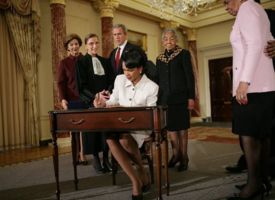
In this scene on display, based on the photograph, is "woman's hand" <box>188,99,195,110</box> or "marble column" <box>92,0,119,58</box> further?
"marble column" <box>92,0,119,58</box>

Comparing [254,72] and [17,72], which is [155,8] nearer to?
[17,72]

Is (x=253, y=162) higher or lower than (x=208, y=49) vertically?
lower

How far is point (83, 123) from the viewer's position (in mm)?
2215

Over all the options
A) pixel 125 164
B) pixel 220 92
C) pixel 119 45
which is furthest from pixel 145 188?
pixel 220 92

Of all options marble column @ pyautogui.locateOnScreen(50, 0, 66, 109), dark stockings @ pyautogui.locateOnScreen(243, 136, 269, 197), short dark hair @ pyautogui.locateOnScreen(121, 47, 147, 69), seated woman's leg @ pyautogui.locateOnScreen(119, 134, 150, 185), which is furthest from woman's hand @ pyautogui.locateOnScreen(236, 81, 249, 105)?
marble column @ pyautogui.locateOnScreen(50, 0, 66, 109)

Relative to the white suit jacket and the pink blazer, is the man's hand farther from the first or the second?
the white suit jacket

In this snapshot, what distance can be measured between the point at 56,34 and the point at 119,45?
347cm

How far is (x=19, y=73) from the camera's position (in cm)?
626

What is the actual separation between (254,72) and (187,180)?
4.53 ft

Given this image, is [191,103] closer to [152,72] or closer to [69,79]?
[152,72]

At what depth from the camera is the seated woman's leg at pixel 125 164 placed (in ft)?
7.37

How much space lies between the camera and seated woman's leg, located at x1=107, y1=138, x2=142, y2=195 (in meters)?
2.25

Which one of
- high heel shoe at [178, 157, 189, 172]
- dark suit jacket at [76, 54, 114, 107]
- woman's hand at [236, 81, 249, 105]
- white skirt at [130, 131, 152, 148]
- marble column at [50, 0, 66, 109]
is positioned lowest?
high heel shoe at [178, 157, 189, 172]

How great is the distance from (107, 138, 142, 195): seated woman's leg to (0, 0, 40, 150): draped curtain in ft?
14.7
